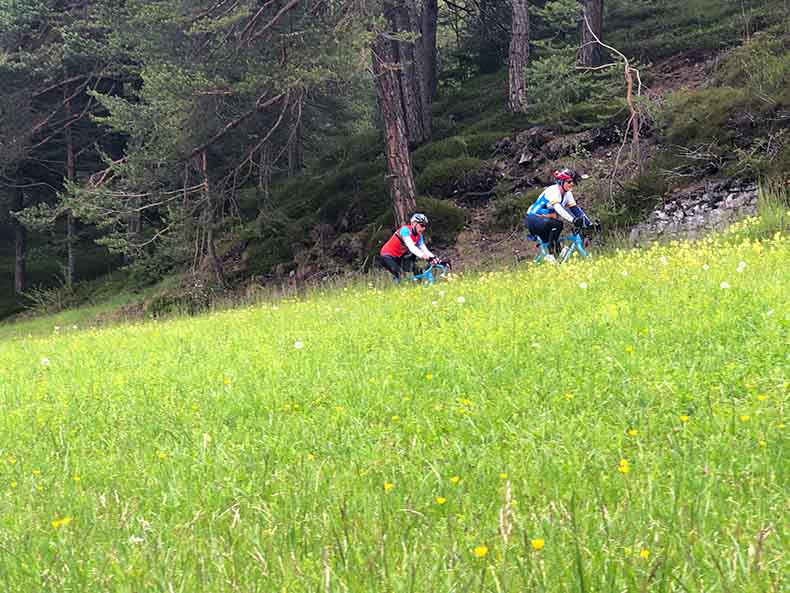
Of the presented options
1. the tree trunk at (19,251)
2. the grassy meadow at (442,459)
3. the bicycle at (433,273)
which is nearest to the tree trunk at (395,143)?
the bicycle at (433,273)

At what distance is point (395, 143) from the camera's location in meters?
17.3

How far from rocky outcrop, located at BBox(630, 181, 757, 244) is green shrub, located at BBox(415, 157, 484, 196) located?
6.65 metres

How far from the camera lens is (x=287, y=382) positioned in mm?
5418

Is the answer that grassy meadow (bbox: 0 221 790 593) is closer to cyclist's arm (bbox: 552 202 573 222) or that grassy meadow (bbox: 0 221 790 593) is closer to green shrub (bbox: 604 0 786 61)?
cyclist's arm (bbox: 552 202 573 222)

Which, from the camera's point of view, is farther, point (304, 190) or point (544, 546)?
point (304, 190)

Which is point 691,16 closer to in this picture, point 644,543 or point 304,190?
point 304,190

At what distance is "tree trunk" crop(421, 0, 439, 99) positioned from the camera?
2356cm

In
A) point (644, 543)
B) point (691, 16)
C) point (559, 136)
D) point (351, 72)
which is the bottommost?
point (644, 543)

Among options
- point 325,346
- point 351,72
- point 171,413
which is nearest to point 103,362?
point 325,346

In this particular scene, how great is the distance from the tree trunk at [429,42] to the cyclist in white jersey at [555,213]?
39.2ft

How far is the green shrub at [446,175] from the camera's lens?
65.0 feet

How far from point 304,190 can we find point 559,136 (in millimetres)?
9369

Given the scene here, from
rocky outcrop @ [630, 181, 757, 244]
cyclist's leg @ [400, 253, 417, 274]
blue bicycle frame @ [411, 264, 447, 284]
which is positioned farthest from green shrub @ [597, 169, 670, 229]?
cyclist's leg @ [400, 253, 417, 274]

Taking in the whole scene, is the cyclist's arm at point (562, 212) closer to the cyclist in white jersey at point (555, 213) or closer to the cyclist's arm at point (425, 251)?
the cyclist in white jersey at point (555, 213)
